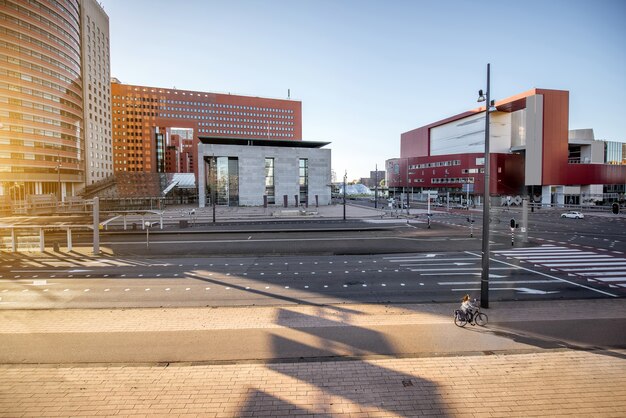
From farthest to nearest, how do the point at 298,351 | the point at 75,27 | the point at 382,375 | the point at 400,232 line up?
Result: the point at 75,27 < the point at 400,232 < the point at 298,351 < the point at 382,375

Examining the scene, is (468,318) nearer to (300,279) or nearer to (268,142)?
(300,279)

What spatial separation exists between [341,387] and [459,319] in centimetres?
560

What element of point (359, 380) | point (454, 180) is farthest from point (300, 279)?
point (454, 180)

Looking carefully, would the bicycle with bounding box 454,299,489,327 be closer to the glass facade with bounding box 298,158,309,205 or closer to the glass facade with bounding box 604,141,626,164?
the glass facade with bounding box 298,158,309,205

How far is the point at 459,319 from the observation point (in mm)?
11500

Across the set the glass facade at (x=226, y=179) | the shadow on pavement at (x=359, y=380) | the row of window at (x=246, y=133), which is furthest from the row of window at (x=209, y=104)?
the shadow on pavement at (x=359, y=380)

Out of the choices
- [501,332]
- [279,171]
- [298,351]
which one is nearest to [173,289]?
[298,351]

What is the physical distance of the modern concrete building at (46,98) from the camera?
6278 cm

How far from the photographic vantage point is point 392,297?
48.5 ft

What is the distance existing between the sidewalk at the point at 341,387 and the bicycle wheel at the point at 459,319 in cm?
181

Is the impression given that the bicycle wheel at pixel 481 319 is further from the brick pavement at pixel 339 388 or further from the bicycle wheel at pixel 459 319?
the brick pavement at pixel 339 388

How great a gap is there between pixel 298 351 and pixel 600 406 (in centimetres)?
697

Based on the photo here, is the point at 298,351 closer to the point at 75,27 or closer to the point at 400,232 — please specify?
the point at 400,232

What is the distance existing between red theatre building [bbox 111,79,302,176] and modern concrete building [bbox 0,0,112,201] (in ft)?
123
